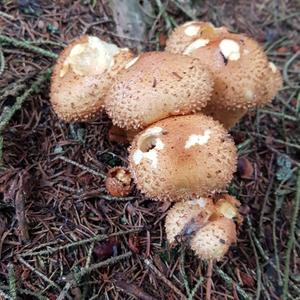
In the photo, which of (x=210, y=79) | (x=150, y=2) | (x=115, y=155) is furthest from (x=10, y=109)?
(x=150, y=2)

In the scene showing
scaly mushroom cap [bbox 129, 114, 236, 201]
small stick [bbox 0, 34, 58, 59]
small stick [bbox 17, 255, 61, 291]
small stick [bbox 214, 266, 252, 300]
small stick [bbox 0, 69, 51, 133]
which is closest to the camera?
scaly mushroom cap [bbox 129, 114, 236, 201]

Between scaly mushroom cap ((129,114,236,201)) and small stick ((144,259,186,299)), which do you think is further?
small stick ((144,259,186,299))

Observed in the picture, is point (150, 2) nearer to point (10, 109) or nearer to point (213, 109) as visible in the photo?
point (213, 109)

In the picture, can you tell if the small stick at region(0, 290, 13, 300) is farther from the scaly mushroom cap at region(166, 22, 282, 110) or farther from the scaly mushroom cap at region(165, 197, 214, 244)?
the scaly mushroom cap at region(166, 22, 282, 110)

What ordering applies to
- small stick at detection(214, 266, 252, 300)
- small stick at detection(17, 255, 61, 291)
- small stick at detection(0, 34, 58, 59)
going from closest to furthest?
small stick at detection(17, 255, 61, 291) < small stick at detection(214, 266, 252, 300) < small stick at detection(0, 34, 58, 59)

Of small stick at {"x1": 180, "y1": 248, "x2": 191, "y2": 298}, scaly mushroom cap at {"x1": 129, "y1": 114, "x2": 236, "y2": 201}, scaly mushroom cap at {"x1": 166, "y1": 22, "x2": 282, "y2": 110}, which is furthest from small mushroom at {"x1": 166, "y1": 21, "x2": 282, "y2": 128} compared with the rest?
small stick at {"x1": 180, "y1": 248, "x2": 191, "y2": 298}

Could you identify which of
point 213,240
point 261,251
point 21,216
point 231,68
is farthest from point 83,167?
point 261,251

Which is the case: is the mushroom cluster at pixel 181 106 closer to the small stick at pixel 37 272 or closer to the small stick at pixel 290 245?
the small stick at pixel 290 245
